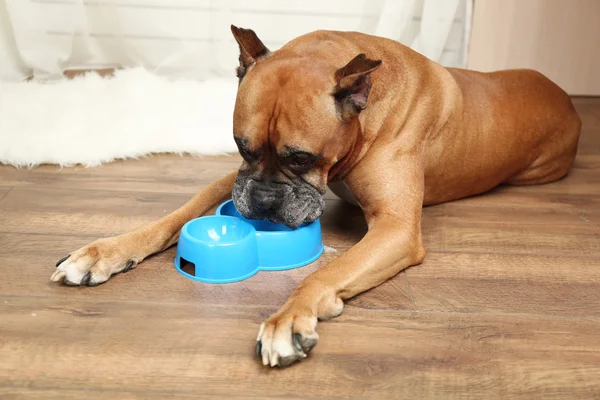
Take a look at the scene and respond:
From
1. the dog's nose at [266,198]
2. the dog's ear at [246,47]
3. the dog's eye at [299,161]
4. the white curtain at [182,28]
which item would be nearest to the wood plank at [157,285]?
the dog's nose at [266,198]

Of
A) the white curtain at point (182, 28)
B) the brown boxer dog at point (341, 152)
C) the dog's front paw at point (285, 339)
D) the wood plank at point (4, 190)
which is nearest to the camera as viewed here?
the dog's front paw at point (285, 339)

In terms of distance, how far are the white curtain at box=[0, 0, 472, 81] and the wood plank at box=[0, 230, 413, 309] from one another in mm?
2638

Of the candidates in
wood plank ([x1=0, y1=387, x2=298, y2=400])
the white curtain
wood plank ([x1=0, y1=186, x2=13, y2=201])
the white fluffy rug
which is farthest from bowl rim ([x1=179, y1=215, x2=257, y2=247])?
the white curtain

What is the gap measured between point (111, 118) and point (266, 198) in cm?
186

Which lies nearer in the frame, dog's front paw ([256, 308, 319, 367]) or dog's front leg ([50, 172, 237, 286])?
dog's front paw ([256, 308, 319, 367])

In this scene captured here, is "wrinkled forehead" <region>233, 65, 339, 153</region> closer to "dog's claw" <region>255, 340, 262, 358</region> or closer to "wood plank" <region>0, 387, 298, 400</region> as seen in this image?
"dog's claw" <region>255, 340, 262, 358</region>

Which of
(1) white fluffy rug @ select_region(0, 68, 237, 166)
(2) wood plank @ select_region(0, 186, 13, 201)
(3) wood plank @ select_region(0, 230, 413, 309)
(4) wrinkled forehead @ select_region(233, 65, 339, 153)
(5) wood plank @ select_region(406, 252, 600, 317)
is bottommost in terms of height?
(1) white fluffy rug @ select_region(0, 68, 237, 166)

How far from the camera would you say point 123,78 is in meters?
4.38

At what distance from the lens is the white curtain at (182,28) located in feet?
15.2

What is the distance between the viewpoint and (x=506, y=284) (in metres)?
2.30

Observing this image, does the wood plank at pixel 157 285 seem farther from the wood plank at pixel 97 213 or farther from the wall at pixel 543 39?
the wall at pixel 543 39

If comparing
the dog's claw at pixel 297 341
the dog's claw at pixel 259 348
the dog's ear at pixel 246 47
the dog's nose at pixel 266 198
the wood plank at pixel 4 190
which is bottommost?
the wood plank at pixel 4 190

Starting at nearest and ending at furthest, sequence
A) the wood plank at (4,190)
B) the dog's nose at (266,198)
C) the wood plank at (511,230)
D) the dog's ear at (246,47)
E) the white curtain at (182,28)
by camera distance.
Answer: the dog's nose at (266,198)
the dog's ear at (246,47)
the wood plank at (511,230)
the wood plank at (4,190)
the white curtain at (182,28)

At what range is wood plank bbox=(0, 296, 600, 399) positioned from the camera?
1729mm
